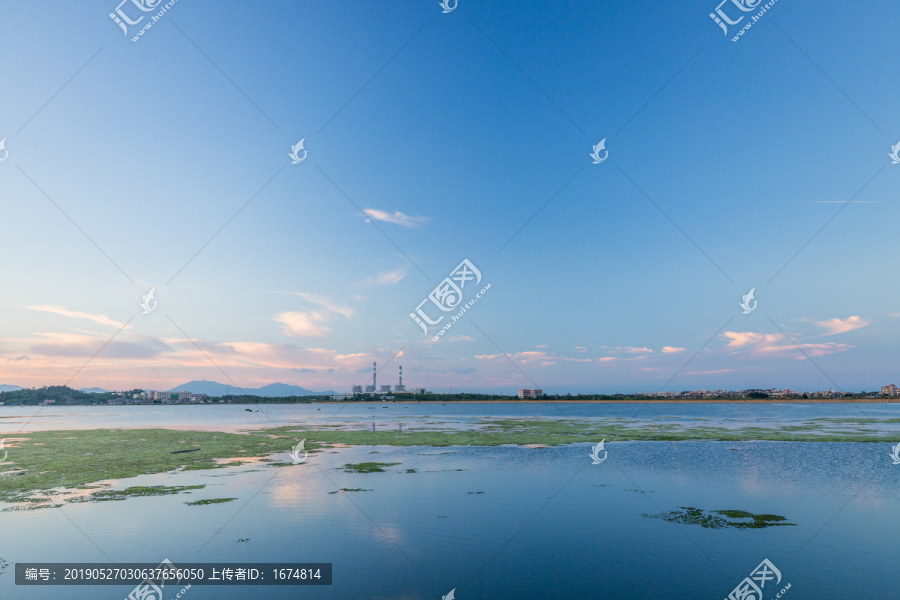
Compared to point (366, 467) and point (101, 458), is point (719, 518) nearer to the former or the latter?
point (366, 467)

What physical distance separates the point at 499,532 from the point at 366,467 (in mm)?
16363

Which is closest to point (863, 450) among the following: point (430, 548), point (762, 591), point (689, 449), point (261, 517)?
point (689, 449)

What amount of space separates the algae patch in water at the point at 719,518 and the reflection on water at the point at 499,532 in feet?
2.16

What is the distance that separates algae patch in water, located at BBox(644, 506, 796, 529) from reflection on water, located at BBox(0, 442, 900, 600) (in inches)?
26.0

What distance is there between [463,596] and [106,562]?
12.3 meters

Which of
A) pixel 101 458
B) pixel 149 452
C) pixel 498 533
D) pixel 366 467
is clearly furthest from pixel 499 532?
pixel 149 452

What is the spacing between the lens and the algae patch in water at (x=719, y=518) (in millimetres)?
19366

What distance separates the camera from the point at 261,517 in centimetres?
2058

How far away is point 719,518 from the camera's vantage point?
2033cm

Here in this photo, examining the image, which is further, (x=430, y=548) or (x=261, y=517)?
(x=261, y=517)

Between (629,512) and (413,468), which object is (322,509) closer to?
(413,468)

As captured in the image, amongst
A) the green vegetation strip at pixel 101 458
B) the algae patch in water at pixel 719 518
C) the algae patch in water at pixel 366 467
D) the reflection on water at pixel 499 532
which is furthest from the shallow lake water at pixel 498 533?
the green vegetation strip at pixel 101 458

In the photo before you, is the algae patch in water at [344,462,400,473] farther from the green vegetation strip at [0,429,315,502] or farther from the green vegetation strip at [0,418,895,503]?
the green vegetation strip at [0,429,315,502]

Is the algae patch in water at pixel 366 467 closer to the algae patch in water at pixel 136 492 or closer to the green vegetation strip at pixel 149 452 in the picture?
the green vegetation strip at pixel 149 452
